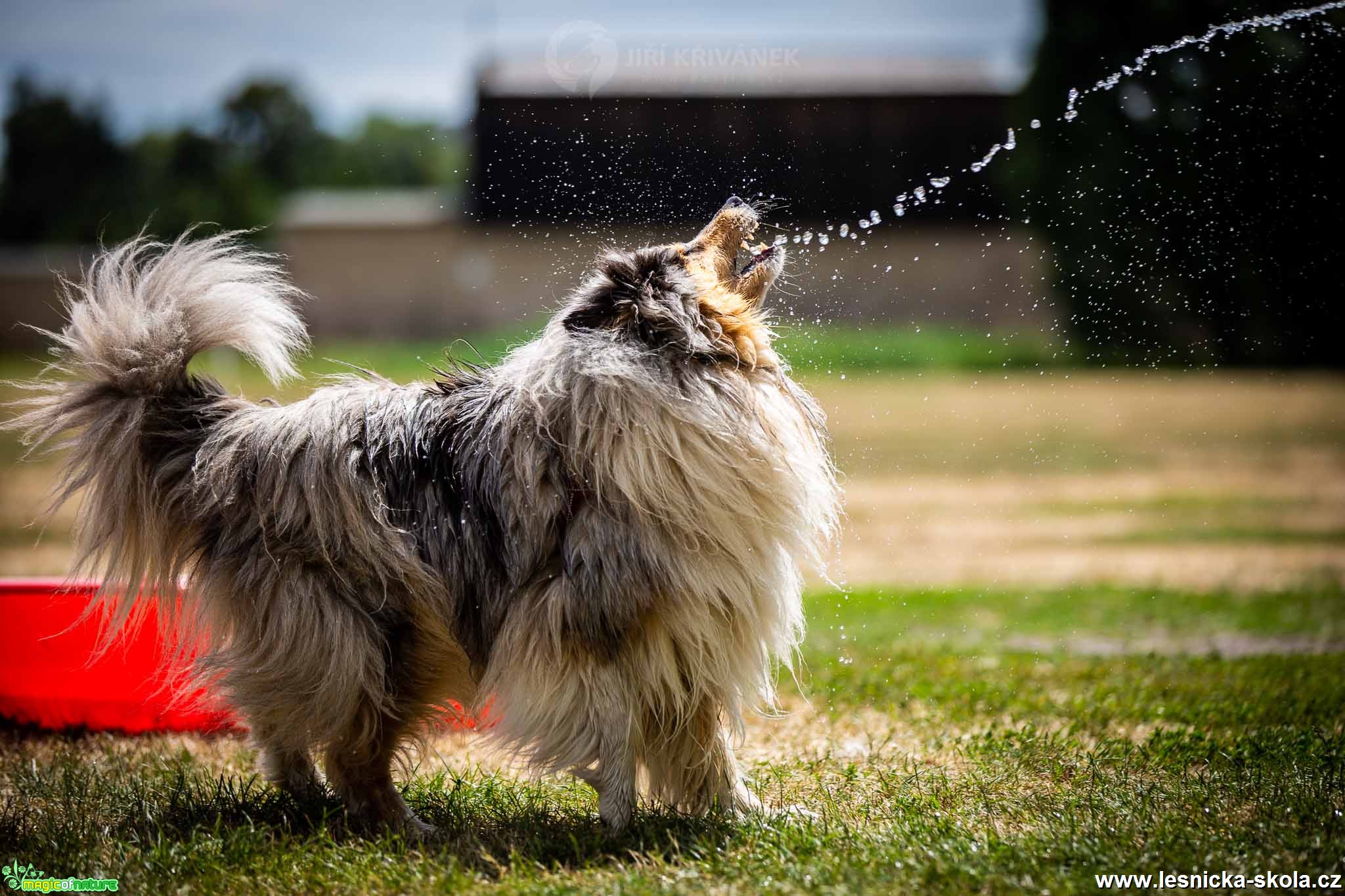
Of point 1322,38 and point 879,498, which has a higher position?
point 1322,38

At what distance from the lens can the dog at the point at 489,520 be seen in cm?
376

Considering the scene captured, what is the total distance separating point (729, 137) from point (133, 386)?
16.4 meters

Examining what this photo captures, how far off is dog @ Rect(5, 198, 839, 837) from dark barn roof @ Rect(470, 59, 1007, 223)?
1.73 metres

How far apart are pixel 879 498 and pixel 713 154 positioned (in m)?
4.85

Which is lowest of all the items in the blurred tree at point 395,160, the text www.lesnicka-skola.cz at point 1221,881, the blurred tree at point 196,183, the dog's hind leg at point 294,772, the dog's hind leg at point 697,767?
the dog's hind leg at point 294,772

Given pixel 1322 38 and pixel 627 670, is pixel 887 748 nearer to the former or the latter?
pixel 627 670

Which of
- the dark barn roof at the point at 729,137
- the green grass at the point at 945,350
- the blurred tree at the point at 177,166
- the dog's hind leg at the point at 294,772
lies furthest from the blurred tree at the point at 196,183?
the dog's hind leg at the point at 294,772

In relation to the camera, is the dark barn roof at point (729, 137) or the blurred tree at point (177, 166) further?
the blurred tree at point (177, 166)

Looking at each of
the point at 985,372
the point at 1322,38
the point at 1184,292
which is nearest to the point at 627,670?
the point at 1322,38

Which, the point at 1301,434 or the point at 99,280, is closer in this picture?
the point at 99,280

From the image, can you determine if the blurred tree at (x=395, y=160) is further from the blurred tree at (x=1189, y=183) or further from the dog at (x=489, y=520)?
the dog at (x=489, y=520)

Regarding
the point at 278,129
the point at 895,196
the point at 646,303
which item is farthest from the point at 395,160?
the point at 646,303

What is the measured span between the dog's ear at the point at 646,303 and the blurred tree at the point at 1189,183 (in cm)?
641

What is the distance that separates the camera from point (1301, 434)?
18656mm
